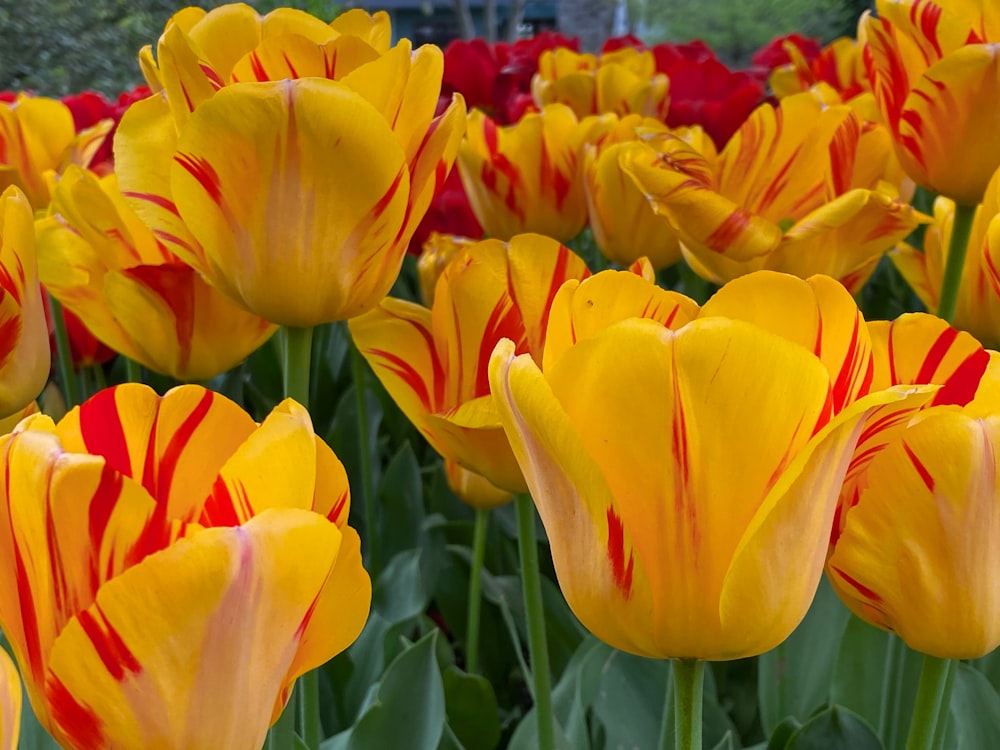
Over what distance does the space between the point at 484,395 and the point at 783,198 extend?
1.05ft

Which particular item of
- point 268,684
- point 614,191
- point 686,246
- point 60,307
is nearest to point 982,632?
point 268,684

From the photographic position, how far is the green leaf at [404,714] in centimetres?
67

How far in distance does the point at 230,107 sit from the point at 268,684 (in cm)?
24

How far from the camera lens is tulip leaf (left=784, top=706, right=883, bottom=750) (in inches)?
26.1

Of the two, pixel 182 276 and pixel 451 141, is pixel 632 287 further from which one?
pixel 182 276

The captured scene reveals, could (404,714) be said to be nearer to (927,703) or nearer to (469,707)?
(469,707)

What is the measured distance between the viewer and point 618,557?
366 mm

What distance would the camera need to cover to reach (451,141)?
536 mm

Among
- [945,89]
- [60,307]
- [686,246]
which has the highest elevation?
[945,89]

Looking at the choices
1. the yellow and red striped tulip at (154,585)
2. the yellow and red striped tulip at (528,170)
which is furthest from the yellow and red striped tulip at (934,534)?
the yellow and red striped tulip at (528,170)

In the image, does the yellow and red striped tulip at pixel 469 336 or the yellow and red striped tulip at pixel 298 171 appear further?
the yellow and red striped tulip at pixel 469 336

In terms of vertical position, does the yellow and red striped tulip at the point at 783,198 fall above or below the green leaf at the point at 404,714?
above

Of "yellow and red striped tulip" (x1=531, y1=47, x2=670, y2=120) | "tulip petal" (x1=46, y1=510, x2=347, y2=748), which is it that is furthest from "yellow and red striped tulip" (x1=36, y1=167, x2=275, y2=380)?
"yellow and red striped tulip" (x1=531, y1=47, x2=670, y2=120)

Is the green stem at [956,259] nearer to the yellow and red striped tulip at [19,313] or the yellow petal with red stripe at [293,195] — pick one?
the yellow petal with red stripe at [293,195]
